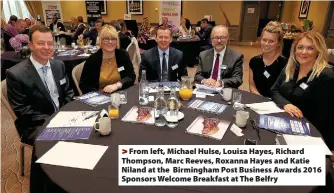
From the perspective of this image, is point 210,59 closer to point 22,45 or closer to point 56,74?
point 56,74

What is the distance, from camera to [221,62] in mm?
2879

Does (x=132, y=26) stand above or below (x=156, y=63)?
above

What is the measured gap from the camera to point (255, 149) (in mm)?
1350

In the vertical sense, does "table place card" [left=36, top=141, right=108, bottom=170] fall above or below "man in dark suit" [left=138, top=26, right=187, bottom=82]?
below

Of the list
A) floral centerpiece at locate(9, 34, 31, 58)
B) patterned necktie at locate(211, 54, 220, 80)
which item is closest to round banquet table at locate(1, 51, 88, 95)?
floral centerpiece at locate(9, 34, 31, 58)

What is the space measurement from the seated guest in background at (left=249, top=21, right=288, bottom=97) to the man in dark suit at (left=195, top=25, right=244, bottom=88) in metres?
0.19

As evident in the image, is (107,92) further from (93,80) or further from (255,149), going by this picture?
(255,149)

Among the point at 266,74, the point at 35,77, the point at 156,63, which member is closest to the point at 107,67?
the point at 156,63

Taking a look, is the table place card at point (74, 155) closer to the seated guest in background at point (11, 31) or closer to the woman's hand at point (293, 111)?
the woman's hand at point (293, 111)

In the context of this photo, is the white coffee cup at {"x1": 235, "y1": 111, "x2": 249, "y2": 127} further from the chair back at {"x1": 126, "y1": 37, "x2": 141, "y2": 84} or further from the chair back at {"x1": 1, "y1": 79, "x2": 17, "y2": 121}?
the chair back at {"x1": 126, "y1": 37, "x2": 141, "y2": 84}

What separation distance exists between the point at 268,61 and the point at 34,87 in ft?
7.84

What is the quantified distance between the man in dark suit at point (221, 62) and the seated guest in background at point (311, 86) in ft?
2.16

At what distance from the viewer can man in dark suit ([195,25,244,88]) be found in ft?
9.12

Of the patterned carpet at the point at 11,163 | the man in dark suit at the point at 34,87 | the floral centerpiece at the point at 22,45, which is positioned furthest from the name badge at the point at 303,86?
the floral centerpiece at the point at 22,45
